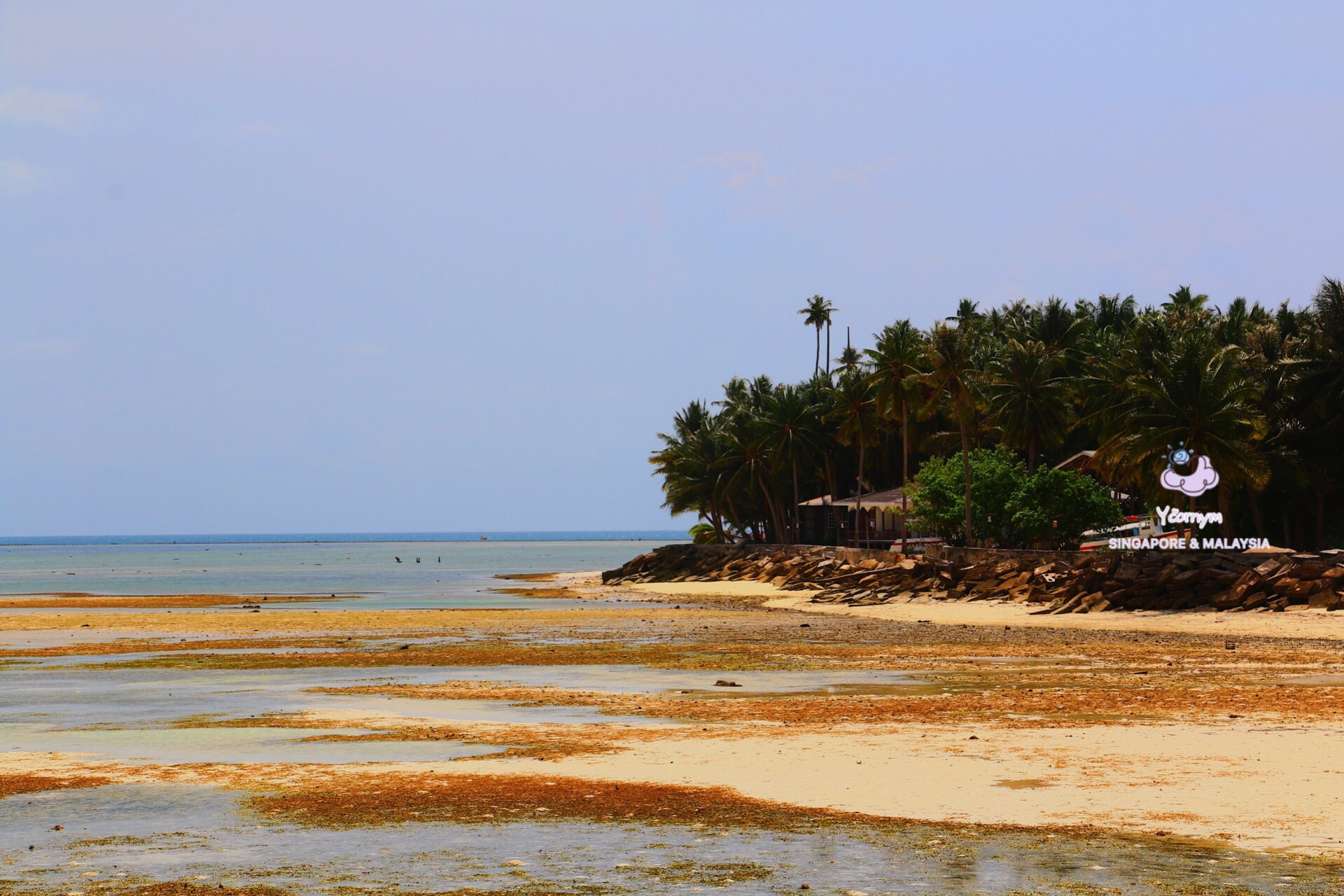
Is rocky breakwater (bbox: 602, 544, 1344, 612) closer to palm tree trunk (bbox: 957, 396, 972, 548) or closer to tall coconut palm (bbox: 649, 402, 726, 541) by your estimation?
palm tree trunk (bbox: 957, 396, 972, 548)

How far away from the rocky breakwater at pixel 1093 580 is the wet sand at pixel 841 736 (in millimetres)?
4664

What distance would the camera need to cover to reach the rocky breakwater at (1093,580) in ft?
139

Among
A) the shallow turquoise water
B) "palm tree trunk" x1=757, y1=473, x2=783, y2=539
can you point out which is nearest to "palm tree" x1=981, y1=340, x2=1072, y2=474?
"palm tree trunk" x1=757, y1=473, x2=783, y2=539

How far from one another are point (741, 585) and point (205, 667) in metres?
48.7

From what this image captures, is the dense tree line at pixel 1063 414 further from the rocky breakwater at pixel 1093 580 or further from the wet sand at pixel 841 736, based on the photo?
the wet sand at pixel 841 736

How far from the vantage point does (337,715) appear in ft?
68.5

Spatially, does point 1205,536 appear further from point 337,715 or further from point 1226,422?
point 337,715

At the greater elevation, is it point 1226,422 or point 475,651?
point 1226,422

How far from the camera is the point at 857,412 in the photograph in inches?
3423

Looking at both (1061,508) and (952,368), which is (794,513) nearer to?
(952,368)

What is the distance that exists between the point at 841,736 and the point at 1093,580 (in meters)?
31.5

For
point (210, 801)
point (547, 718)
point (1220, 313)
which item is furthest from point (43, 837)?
point (1220, 313)

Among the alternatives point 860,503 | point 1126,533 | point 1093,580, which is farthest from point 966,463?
point 860,503

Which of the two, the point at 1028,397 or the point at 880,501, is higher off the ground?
the point at 1028,397
